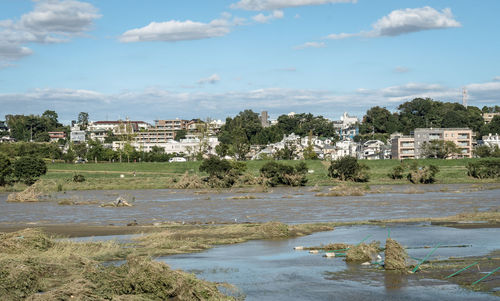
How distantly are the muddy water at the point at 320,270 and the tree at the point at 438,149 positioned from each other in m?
95.2

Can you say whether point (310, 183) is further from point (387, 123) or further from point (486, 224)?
point (387, 123)

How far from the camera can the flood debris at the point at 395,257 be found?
1777 centimetres

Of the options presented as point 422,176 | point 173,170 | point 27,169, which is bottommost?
point 173,170

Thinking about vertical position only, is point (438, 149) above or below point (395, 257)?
above

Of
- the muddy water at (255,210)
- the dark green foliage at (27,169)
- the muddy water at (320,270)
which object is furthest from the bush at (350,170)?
the muddy water at (320,270)

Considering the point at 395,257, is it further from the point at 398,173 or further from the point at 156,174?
the point at 156,174

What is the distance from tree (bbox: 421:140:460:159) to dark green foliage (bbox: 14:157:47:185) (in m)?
71.3

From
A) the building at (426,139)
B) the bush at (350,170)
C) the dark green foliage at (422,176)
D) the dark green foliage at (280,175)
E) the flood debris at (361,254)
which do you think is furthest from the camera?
the building at (426,139)

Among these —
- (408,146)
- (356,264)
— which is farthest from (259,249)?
(408,146)

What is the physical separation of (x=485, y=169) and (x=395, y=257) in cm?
5994

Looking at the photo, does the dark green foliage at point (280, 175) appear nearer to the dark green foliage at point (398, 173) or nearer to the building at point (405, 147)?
the dark green foliage at point (398, 173)

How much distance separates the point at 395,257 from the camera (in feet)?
58.3

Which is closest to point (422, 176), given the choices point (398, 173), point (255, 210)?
point (398, 173)

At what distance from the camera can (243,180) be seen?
226ft
